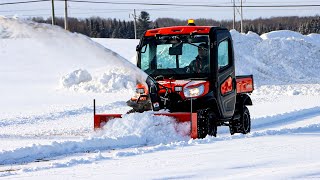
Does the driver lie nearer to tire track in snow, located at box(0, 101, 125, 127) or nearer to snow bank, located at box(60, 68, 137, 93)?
tire track in snow, located at box(0, 101, 125, 127)

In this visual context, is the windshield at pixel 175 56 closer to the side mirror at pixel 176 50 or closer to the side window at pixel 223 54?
the side mirror at pixel 176 50

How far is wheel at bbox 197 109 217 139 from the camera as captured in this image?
11273 millimetres

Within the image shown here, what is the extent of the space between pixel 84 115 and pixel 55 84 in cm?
1349

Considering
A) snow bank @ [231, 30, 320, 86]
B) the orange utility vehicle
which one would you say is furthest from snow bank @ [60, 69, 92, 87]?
the orange utility vehicle

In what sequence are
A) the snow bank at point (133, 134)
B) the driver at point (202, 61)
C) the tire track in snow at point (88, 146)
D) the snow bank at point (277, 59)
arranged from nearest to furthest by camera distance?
the tire track in snow at point (88, 146) < the snow bank at point (133, 134) < the driver at point (202, 61) < the snow bank at point (277, 59)

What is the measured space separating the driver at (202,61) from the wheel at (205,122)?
30.2 inches

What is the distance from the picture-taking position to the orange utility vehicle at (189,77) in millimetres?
11398

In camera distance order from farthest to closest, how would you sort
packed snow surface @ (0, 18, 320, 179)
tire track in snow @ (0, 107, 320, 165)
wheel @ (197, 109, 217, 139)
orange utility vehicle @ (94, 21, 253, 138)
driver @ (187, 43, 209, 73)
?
driver @ (187, 43, 209, 73) → orange utility vehicle @ (94, 21, 253, 138) → wheel @ (197, 109, 217, 139) → tire track in snow @ (0, 107, 320, 165) → packed snow surface @ (0, 18, 320, 179)

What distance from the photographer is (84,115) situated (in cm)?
1881

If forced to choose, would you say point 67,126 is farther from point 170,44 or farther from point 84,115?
point 170,44

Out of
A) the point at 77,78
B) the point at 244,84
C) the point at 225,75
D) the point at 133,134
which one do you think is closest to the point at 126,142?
the point at 133,134

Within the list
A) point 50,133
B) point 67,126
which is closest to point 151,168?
point 50,133

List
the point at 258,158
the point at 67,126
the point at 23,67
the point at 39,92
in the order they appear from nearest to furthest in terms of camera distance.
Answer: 1. the point at 258,158
2. the point at 67,126
3. the point at 39,92
4. the point at 23,67

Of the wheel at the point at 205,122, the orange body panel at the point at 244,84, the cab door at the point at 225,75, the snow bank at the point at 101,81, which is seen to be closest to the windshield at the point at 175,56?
the cab door at the point at 225,75
